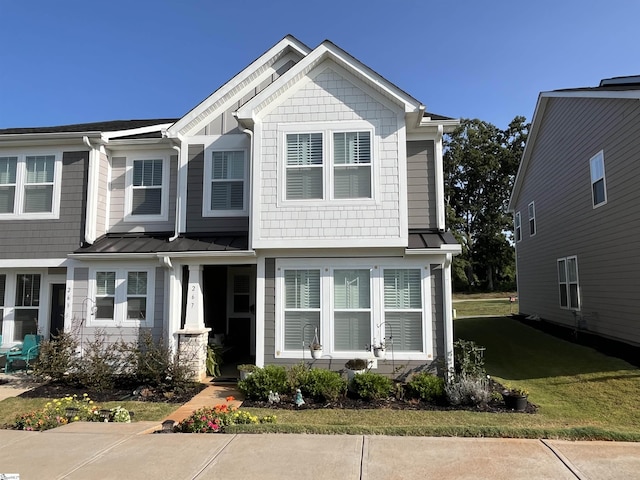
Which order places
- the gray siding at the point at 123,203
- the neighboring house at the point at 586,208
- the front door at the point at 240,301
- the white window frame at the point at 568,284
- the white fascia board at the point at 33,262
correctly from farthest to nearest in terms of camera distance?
the white window frame at the point at 568,284 → the front door at the point at 240,301 → the gray siding at the point at 123,203 → the neighboring house at the point at 586,208 → the white fascia board at the point at 33,262

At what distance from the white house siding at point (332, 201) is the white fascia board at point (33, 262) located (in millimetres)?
4920

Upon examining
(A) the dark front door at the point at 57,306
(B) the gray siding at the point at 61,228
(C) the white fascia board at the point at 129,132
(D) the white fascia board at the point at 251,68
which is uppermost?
(D) the white fascia board at the point at 251,68

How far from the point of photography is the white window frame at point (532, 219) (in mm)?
16953

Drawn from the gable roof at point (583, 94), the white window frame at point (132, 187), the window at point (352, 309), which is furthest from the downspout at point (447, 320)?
the white window frame at point (132, 187)

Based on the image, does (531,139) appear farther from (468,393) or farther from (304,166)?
(468,393)

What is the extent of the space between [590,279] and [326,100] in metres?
9.13

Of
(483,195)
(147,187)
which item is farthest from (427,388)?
(483,195)

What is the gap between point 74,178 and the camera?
9953 millimetres

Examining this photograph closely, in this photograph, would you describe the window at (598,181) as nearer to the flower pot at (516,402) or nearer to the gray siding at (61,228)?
the flower pot at (516,402)

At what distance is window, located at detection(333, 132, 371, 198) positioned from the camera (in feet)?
27.7

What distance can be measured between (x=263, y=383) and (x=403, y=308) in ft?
9.79

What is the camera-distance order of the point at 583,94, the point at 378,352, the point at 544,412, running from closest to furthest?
1. the point at 544,412
2. the point at 378,352
3. the point at 583,94

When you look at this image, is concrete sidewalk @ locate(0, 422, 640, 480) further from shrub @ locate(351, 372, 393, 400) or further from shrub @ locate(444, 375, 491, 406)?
→ shrub @ locate(351, 372, 393, 400)

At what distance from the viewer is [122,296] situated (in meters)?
9.46
